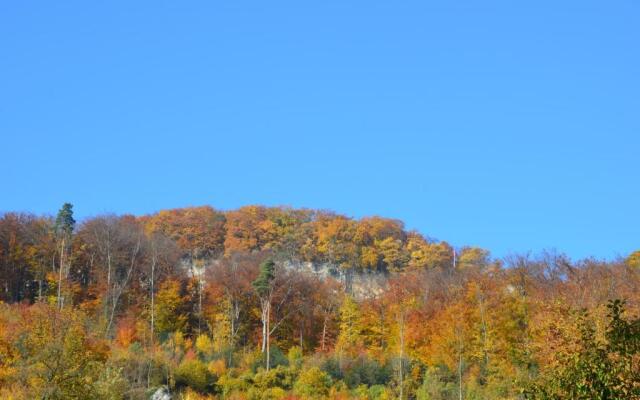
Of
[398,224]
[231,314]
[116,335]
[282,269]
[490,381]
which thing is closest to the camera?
[490,381]

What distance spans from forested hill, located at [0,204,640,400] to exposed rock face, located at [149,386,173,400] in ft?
0.36

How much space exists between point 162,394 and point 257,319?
2045 cm

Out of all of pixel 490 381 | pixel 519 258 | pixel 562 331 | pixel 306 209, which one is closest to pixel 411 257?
pixel 306 209

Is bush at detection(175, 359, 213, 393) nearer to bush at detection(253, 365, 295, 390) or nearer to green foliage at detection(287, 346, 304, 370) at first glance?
bush at detection(253, 365, 295, 390)

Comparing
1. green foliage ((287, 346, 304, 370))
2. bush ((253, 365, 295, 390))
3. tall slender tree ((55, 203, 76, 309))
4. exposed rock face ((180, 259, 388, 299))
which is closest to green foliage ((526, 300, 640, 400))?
bush ((253, 365, 295, 390))

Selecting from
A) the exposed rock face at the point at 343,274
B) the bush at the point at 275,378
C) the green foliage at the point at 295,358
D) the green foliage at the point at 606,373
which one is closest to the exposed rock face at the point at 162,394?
the bush at the point at 275,378

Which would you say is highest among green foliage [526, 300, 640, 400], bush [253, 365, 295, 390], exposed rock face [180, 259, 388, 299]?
exposed rock face [180, 259, 388, 299]

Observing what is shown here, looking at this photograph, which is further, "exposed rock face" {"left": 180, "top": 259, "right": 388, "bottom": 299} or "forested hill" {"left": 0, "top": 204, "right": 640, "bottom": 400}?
"exposed rock face" {"left": 180, "top": 259, "right": 388, "bottom": 299}

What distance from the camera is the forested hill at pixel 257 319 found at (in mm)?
33094

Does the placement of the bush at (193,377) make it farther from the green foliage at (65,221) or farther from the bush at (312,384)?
the green foliage at (65,221)

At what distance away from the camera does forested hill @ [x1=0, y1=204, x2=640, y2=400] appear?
33.1 meters

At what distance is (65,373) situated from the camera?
25.6 metres

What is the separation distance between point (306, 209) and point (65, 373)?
74.1 metres

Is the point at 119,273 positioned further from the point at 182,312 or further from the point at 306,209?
the point at 306,209
